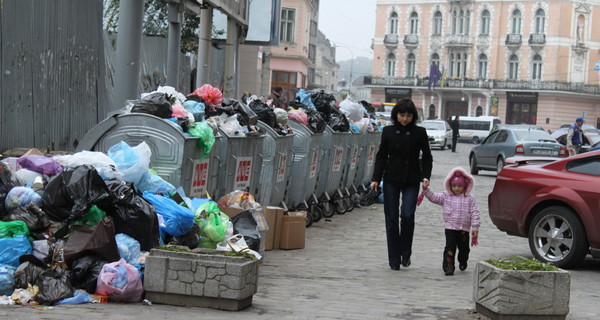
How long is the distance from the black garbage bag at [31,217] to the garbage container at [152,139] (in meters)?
1.98

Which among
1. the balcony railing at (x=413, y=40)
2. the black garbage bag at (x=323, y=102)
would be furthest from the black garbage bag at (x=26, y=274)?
the balcony railing at (x=413, y=40)

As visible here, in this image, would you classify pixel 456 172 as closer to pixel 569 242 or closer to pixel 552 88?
pixel 569 242

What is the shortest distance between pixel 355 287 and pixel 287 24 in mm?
55274

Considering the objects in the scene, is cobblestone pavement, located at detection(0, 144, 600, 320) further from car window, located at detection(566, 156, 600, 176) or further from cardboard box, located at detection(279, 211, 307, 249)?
car window, located at detection(566, 156, 600, 176)

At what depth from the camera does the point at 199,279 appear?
272 inches

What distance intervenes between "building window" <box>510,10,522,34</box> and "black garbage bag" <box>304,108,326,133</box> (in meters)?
75.3

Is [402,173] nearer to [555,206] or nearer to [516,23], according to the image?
[555,206]

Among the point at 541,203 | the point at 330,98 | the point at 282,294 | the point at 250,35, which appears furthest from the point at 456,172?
the point at 250,35

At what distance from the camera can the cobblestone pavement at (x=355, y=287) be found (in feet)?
22.4

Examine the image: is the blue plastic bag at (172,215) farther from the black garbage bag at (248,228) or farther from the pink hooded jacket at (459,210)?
the pink hooded jacket at (459,210)

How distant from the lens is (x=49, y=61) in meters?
11.2

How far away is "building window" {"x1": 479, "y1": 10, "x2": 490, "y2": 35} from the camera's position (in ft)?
293

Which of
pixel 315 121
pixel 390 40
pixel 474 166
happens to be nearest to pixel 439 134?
pixel 474 166

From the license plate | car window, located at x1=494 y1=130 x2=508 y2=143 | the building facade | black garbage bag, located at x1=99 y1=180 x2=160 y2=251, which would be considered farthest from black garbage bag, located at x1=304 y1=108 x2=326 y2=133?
the building facade
